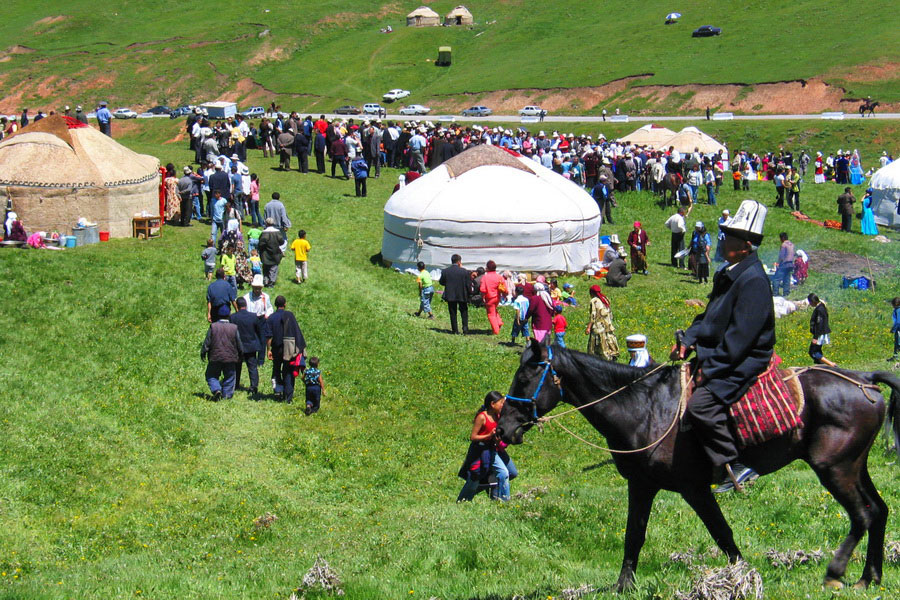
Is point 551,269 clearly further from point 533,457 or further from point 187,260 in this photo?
point 533,457

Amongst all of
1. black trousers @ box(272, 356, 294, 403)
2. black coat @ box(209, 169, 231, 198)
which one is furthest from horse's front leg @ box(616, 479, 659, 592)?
black coat @ box(209, 169, 231, 198)

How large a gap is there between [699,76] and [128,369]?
68385mm

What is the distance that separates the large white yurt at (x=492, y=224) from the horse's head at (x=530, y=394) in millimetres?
19356

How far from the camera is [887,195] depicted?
124 feet

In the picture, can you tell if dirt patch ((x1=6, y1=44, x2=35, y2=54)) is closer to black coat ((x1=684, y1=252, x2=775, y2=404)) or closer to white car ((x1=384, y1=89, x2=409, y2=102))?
white car ((x1=384, y1=89, x2=409, y2=102))

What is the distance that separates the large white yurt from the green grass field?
1372 mm

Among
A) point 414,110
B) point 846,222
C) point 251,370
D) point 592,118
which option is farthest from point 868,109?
point 251,370

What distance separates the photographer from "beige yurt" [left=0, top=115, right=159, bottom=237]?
2502 cm

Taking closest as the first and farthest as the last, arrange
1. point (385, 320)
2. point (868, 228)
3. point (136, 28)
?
point (385, 320), point (868, 228), point (136, 28)

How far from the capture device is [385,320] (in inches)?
892

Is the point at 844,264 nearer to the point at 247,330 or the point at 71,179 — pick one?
the point at 247,330

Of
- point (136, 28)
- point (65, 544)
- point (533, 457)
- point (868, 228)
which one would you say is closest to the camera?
point (65, 544)

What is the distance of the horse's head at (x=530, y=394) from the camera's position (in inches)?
307

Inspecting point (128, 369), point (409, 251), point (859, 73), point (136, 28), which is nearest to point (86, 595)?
point (128, 369)
